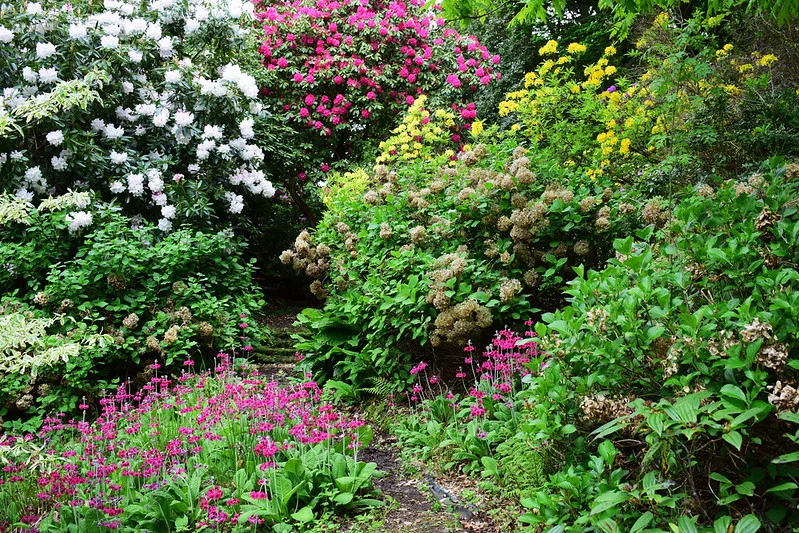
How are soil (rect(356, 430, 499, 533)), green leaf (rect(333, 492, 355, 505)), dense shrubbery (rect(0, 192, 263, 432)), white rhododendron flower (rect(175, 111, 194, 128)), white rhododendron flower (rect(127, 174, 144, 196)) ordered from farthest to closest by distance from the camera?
white rhododendron flower (rect(175, 111, 194, 128)) → white rhododendron flower (rect(127, 174, 144, 196)) → dense shrubbery (rect(0, 192, 263, 432)) → green leaf (rect(333, 492, 355, 505)) → soil (rect(356, 430, 499, 533))

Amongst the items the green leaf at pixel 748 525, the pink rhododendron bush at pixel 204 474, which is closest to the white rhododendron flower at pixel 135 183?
the pink rhododendron bush at pixel 204 474

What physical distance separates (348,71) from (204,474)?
276 inches

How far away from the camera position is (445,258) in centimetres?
445

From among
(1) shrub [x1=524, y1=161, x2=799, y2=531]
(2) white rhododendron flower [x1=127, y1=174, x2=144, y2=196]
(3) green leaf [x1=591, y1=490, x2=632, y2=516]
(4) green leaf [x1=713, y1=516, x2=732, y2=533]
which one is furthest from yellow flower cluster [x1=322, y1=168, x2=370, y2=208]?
(4) green leaf [x1=713, y1=516, x2=732, y2=533]

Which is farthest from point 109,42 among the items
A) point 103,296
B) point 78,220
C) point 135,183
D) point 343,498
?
point 343,498

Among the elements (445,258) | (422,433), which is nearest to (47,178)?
(445,258)

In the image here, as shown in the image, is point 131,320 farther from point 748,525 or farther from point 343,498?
point 748,525

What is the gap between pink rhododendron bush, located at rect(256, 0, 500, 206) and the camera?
30.7ft

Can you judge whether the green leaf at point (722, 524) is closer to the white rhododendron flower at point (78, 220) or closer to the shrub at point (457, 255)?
the shrub at point (457, 255)

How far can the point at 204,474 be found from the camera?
3438 millimetres

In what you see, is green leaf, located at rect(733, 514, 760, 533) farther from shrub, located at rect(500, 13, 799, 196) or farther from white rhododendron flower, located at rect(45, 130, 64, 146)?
white rhododendron flower, located at rect(45, 130, 64, 146)

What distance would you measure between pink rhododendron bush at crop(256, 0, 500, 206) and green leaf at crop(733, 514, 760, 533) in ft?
25.7

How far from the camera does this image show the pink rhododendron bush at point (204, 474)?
10.2 ft

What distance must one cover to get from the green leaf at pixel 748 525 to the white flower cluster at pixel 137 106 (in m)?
5.46
